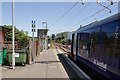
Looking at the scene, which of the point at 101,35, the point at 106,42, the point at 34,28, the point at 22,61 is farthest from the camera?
the point at 34,28

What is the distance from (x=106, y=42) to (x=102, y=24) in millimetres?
1405

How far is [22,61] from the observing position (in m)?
21.3

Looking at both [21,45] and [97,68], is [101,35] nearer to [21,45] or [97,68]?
[97,68]

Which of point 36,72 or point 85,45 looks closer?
point 36,72

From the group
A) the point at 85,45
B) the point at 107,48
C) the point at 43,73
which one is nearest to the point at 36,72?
the point at 43,73

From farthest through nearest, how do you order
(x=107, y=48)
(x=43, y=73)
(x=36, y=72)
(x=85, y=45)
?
(x=85, y=45)
(x=36, y=72)
(x=43, y=73)
(x=107, y=48)

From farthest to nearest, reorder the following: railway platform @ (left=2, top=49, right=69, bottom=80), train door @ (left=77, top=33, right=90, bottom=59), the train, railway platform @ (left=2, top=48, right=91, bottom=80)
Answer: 1. train door @ (left=77, top=33, right=90, bottom=59)
2. railway platform @ (left=2, top=49, right=69, bottom=80)
3. railway platform @ (left=2, top=48, right=91, bottom=80)
4. the train

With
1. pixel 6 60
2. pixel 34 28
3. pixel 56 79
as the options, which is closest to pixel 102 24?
pixel 56 79

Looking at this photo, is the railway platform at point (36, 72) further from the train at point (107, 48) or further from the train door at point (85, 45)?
the train at point (107, 48)

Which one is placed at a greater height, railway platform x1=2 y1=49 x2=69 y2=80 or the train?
the train

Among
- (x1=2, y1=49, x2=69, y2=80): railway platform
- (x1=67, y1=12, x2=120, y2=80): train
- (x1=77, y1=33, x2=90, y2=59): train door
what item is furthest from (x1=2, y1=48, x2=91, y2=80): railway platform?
(x1=67, y1=12, x2=120, y2=80): train

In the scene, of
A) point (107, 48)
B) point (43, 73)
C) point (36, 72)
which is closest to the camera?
A: point (107, 48)

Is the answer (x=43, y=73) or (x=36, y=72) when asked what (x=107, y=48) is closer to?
(x=43, y=73)

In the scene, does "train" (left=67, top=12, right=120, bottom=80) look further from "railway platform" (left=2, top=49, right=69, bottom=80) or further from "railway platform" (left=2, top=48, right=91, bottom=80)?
"railway platform" (left=2, top=49, right=69, bottom=80)
